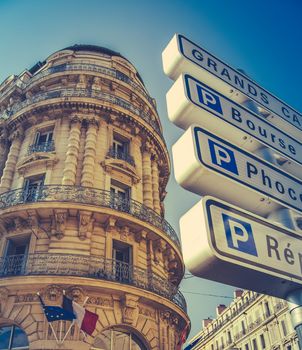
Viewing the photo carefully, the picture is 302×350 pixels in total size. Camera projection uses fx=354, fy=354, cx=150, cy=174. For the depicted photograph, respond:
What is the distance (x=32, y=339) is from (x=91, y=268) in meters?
3.18

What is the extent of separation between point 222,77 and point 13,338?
12.4m

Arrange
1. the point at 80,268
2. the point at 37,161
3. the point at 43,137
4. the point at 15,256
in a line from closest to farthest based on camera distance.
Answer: the point at 80,268, the point at 15,256, the point at 37,161, the point at 43,137

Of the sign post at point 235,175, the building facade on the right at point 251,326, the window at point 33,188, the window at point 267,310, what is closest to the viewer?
the sign post at point 235,175

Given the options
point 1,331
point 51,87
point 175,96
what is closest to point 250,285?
point 175,96

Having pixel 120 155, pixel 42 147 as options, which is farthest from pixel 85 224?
pixel 42 147

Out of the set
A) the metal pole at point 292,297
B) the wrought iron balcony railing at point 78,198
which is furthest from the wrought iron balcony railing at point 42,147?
the metal pole at point 292,297

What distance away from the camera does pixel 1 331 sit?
42.0 ft

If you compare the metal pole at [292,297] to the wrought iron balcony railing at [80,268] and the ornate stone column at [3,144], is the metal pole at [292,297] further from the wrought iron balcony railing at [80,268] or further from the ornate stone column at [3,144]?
the ornate stone column at [3,144]

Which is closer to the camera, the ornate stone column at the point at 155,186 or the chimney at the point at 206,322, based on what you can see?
the ornate stone column at the point at 155,186

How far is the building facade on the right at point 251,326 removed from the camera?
123 feet

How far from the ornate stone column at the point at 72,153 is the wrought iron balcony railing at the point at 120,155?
1737 millimetres

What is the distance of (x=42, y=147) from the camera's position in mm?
18219

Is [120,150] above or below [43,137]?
below

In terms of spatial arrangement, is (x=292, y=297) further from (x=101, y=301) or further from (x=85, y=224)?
(x=85, y=224)
